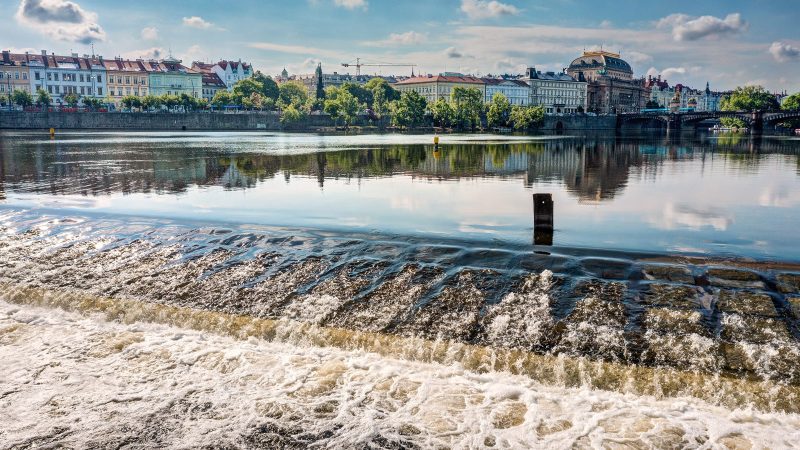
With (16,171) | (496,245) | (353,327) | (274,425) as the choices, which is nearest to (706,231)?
(496,245)

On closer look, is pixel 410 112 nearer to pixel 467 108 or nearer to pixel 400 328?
pixel 467 108

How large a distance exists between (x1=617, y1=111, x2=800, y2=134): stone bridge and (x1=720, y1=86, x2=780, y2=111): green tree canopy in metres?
8.38

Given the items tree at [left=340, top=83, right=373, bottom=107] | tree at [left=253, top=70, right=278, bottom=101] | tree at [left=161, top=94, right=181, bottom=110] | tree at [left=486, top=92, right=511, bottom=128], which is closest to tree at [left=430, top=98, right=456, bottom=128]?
tree at [left=486, top=92, right=511, bottom=128]

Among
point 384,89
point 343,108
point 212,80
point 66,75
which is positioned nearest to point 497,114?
point 343,108

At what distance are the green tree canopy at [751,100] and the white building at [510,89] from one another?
6272 cm

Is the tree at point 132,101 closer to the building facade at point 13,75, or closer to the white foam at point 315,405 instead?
the building facade at point 13,75

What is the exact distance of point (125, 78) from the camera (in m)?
149

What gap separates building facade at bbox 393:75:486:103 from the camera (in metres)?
180

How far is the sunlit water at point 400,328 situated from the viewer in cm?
641

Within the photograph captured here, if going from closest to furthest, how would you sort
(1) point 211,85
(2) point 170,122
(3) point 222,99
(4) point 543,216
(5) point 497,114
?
(4) point 543,216, (2) point 170,122, (5) point 497,114, (3) point 222,99, (1) point 211,85

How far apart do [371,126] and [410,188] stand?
375 ft

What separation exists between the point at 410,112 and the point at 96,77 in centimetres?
7734

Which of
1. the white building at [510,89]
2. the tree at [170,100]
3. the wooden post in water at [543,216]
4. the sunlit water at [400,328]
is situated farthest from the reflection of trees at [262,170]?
the white building at [510,89]

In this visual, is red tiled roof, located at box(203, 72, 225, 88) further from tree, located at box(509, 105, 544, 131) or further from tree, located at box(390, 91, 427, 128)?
tree, located at box(509, 105, 544, 131)
